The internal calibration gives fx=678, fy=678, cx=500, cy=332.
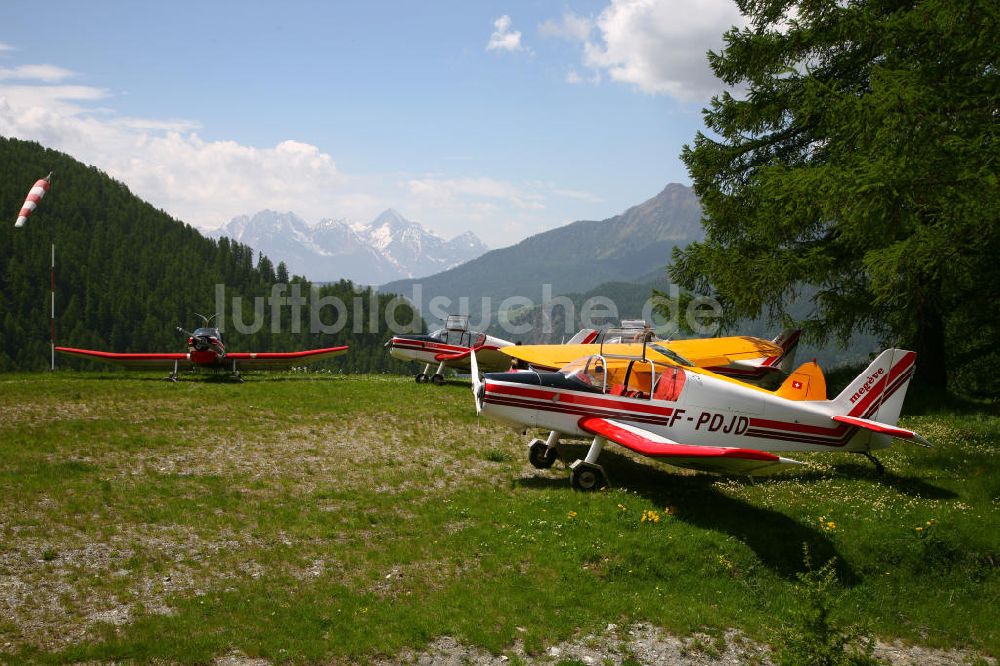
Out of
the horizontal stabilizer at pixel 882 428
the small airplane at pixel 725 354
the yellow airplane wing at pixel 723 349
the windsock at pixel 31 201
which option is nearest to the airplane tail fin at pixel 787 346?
the small airplane at pixel 725 354

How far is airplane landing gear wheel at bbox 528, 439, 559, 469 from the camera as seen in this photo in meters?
15.0

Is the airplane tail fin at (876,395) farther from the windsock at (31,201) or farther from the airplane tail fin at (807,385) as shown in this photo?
the windsock at (31,201)

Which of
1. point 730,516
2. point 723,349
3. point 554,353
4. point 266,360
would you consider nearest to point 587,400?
point 730,516

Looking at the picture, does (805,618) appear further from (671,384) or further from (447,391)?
(447,391)

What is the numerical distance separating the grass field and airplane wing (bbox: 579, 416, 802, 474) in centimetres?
107

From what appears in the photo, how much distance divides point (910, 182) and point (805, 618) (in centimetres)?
1269

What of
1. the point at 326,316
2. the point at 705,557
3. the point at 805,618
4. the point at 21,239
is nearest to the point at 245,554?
the point at 705,557

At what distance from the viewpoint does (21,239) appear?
169 m

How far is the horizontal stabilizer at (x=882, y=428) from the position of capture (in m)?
13.1

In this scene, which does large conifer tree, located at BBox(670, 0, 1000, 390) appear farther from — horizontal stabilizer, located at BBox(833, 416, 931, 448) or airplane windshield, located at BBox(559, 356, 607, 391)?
airplane windshield, located at BBox(559, 356, 607, 391)

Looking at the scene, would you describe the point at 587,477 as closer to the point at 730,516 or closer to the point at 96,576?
the point at 730,516

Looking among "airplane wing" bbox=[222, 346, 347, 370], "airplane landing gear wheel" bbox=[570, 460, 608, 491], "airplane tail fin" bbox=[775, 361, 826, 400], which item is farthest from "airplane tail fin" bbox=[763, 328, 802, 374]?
"airplane wing" bbox=[222, 346, 347, 370]

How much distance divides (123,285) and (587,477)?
17755cm

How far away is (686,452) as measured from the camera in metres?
11.5
